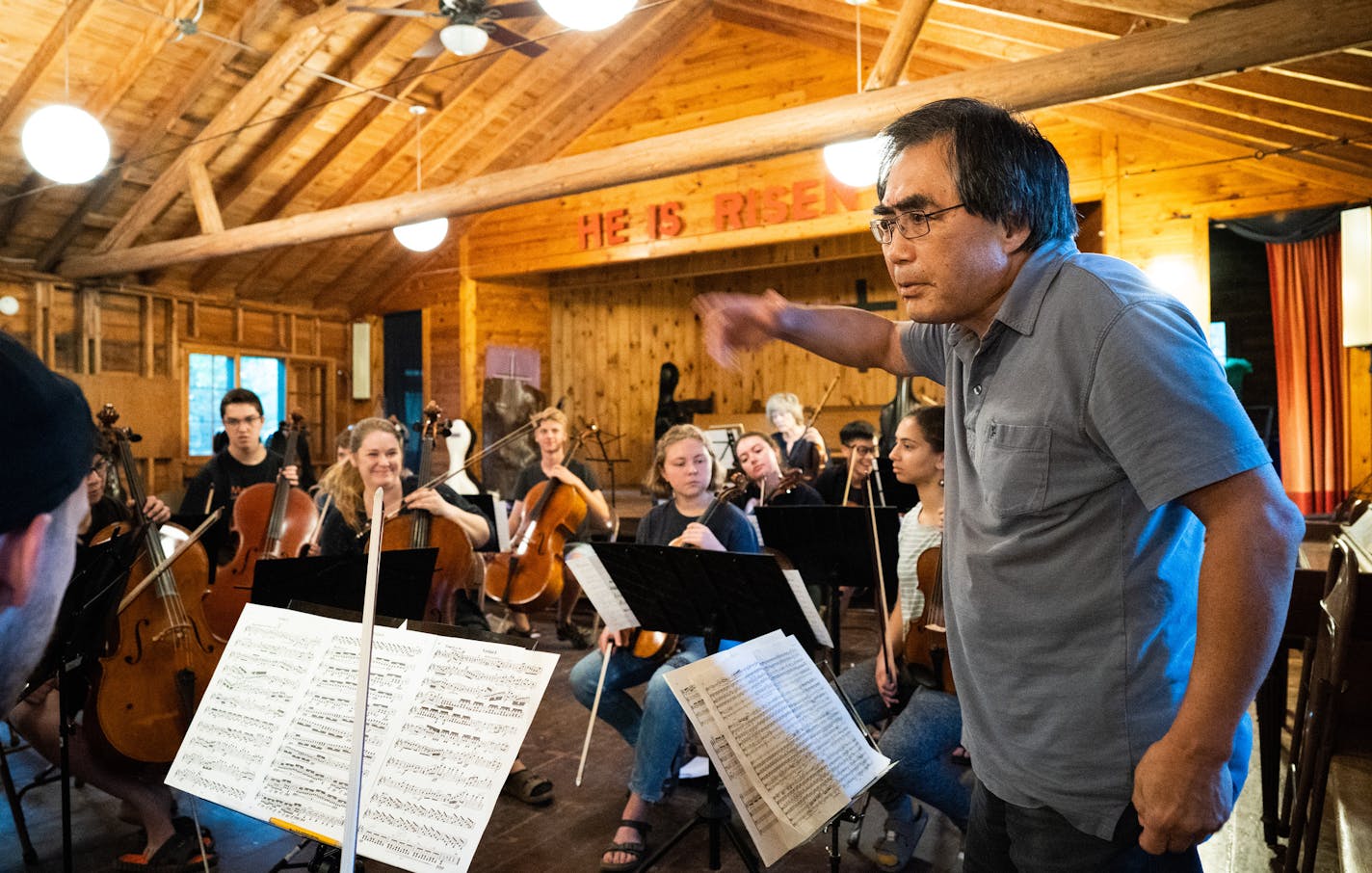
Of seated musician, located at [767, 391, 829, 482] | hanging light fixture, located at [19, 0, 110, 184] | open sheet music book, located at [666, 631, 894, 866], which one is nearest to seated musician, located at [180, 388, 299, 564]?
hanging light fixture, located at [19, 0, 110, 184]

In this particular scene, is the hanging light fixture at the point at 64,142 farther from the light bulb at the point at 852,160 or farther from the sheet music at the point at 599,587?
the sheet music at the point at 599,587

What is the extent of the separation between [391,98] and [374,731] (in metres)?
8.24

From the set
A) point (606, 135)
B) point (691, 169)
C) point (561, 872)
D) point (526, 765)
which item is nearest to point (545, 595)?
point (526, 765)

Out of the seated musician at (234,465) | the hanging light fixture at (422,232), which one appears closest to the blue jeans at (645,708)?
the seated musician at (234,465)

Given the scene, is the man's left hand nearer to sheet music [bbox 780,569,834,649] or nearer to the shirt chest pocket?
the shirt chest pocket

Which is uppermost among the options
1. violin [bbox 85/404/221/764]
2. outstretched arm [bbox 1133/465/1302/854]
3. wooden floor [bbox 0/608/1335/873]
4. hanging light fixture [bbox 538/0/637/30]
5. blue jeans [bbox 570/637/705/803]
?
hanging light fixture [bbox 538/0/637/30]

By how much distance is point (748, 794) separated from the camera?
184cm

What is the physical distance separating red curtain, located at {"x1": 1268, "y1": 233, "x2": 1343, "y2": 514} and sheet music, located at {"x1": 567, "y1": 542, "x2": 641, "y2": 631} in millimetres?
6028

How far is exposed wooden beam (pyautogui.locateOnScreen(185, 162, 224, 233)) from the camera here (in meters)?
8.91

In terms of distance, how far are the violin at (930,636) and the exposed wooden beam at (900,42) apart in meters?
3.67

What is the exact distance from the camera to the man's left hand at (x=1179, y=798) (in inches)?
41.7

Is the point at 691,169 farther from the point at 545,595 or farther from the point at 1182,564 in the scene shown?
the point at 1182,564

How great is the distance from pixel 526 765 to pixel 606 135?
26.4 feet

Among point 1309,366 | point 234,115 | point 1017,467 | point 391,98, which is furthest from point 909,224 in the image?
point 234,115
